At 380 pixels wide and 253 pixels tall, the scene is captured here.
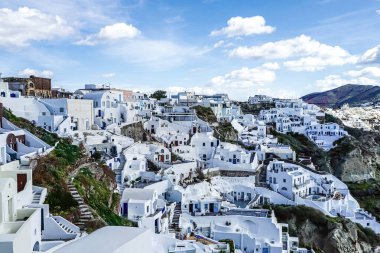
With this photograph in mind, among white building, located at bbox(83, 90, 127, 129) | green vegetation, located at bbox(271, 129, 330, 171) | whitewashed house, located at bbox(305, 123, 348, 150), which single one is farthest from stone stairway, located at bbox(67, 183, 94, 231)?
whitewashed house, located at bbox(305, 123, 348, 150)

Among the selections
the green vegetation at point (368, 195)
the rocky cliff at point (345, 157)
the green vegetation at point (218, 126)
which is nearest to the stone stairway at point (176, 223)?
the green vegetation at point (218, 126)

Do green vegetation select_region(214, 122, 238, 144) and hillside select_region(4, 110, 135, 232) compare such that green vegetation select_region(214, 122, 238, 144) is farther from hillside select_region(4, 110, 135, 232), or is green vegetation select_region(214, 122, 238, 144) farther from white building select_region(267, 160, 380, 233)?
hillside select_region(4, 110, 135, 232)

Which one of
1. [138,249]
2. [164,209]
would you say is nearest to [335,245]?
[164,209]

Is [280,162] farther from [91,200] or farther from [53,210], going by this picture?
[53,210]

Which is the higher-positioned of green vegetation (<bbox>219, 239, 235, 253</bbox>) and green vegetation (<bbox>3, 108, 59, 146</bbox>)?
green vegetation (<bbox>3, 108, 59, 146</bbox>)

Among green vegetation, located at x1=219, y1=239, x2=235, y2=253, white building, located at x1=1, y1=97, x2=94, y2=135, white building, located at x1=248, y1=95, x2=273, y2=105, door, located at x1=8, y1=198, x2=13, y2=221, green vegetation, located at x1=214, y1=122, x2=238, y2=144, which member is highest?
white building, located at x1=248, y1=95, x2=273, y2=105

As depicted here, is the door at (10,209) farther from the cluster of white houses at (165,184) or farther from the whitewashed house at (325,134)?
the whitewashed house at (325,134)
